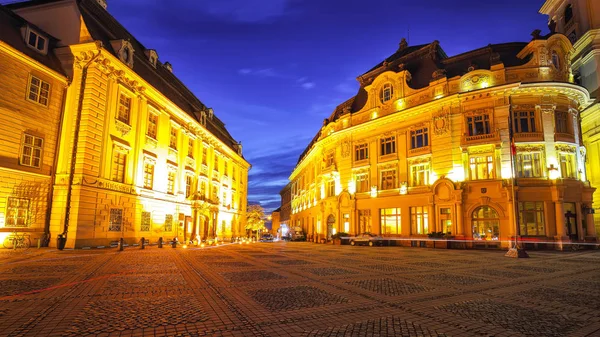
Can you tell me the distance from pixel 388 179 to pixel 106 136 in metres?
27.0

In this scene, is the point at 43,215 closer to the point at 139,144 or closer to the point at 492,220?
the point at 139,144

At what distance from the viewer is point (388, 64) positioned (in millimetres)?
40375

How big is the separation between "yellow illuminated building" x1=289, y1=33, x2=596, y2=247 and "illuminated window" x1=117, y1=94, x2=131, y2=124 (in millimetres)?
24241

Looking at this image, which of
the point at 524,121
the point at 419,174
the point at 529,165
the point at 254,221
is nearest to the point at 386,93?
the point at 419,174

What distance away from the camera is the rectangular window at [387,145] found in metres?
37.0

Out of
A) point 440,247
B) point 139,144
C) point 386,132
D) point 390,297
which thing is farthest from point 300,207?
point 390,297

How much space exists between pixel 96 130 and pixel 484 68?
110ft

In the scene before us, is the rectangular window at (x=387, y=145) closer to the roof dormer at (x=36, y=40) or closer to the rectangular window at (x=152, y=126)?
the rectangular window at (x=152, y=126)

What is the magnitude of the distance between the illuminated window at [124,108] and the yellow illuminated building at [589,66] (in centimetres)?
4229

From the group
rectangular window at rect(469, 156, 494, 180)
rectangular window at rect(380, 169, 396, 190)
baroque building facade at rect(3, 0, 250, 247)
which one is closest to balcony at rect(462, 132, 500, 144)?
rectangular window at rect(469, 156, 494, 180)

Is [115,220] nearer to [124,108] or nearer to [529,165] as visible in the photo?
[124,108]

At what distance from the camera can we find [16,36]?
70.4 ft

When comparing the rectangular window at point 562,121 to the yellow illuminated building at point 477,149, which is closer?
the yellow illuminated building at point 477,149

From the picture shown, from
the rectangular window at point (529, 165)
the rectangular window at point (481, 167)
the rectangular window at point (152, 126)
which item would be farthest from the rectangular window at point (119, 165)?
the rectangular window at point (529, 165)
